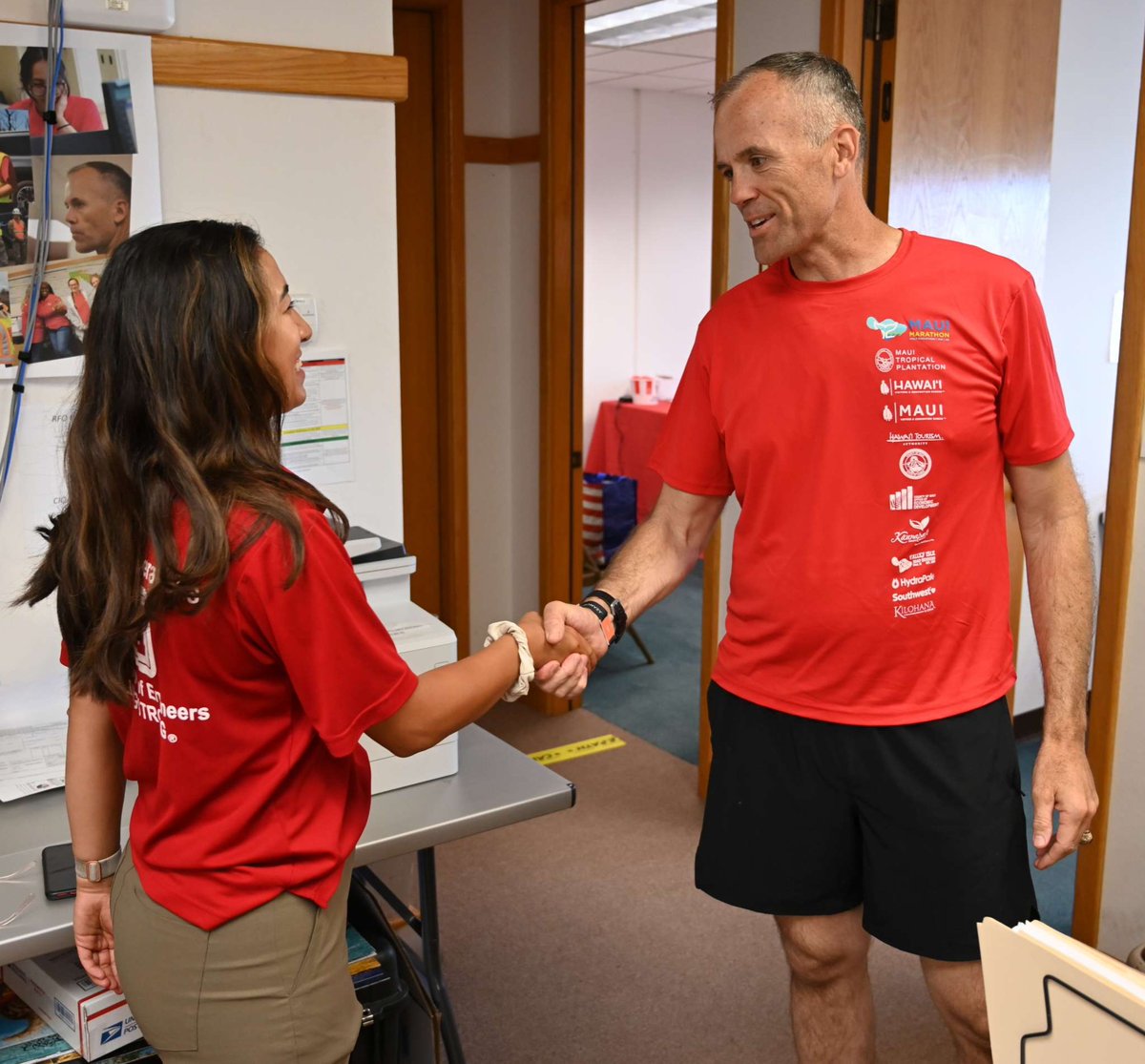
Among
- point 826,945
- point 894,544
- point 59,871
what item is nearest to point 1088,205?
point 894,544

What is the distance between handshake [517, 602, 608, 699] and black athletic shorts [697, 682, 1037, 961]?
0.81ft

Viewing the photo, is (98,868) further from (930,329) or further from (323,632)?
(930,329)

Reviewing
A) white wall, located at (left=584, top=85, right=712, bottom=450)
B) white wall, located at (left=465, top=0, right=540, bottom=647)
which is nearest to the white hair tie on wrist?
white wall, located at (left=465, top=0, right=540, bottom=647)

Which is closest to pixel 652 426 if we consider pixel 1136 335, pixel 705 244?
pixel 705 244

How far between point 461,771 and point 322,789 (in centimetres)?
73

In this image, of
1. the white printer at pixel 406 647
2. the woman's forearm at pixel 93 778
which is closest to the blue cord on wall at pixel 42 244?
the white printer at pixel 406 647

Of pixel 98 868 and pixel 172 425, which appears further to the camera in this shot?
pixel 98 868

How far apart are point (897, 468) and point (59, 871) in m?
1.30

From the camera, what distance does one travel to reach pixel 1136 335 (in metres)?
2.41

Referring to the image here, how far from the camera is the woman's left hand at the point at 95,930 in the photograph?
1.54 m

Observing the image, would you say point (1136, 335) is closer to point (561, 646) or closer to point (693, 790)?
point (561, 646)

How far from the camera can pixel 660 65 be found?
22.4 ft

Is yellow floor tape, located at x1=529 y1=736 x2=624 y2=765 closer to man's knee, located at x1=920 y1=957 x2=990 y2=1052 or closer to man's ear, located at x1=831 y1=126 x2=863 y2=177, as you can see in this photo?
man's knee, located at x1=920 y1=957 x2=990 y2=1052

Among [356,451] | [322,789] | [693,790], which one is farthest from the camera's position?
[693,790]
